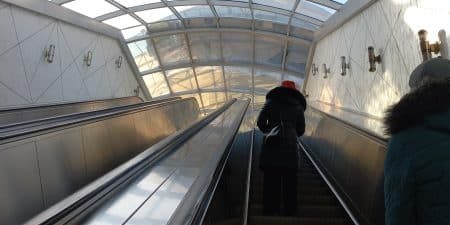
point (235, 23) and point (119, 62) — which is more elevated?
point (235, 23)

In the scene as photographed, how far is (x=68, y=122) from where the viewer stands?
15.0 feet

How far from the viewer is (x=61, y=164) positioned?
13.5ft

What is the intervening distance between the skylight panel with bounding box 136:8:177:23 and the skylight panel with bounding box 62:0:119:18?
212 cm

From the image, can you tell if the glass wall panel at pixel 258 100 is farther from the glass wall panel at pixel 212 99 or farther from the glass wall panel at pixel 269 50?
the glass wall panel at pixel 269 50

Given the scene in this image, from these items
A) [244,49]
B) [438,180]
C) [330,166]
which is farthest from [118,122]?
[244,49]

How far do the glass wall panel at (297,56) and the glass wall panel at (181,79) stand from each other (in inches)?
226

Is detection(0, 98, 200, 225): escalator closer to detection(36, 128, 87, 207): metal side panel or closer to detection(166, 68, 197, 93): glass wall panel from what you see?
detection(36, 128, 87, 207): metal side panel

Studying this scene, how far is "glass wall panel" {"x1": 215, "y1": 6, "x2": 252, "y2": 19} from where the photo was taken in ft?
60.7

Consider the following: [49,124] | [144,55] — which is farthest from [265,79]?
[49,124]

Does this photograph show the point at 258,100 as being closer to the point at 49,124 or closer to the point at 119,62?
the point at 119,62

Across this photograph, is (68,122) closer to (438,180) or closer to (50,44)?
(438,180)

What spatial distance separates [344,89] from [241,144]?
3.76 m

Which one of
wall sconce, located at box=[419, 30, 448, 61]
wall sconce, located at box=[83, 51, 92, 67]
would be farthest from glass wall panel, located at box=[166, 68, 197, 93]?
wall sconce, located at box=[419, 30, 448, 61]

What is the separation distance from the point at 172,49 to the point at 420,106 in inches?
811
